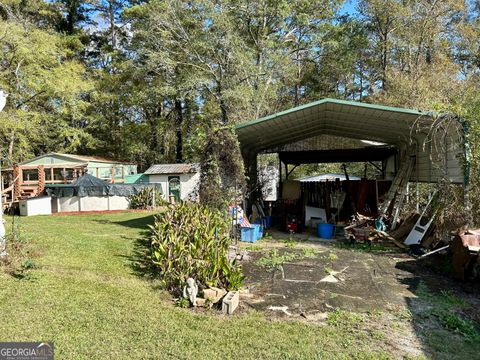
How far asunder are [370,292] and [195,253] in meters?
2.57

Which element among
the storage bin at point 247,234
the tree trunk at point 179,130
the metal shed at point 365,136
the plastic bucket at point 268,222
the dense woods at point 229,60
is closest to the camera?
the metal shed at point 365,136

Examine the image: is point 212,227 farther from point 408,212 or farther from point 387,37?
point 387,37

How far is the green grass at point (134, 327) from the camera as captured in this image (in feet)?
9.73

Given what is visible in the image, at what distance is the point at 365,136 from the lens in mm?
10555

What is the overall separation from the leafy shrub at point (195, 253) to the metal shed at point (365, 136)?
8.80 feet

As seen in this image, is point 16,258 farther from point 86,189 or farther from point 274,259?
point 86,189

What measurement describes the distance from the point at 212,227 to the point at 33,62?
1684 cm

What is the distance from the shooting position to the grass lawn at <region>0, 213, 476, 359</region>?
2969 millimetres

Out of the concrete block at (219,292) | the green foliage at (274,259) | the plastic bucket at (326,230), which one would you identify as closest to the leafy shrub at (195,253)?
the concrete block at (219,292)

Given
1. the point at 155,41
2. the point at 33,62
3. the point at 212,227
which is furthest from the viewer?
the point at 155,41

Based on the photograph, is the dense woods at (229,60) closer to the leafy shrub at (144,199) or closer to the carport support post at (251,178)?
the leafy shrub at (144,199)

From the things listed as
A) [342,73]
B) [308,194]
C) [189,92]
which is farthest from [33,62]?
[342,73]

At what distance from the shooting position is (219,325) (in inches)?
138

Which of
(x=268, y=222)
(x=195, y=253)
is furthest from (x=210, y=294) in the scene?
(x=268, y=222)
